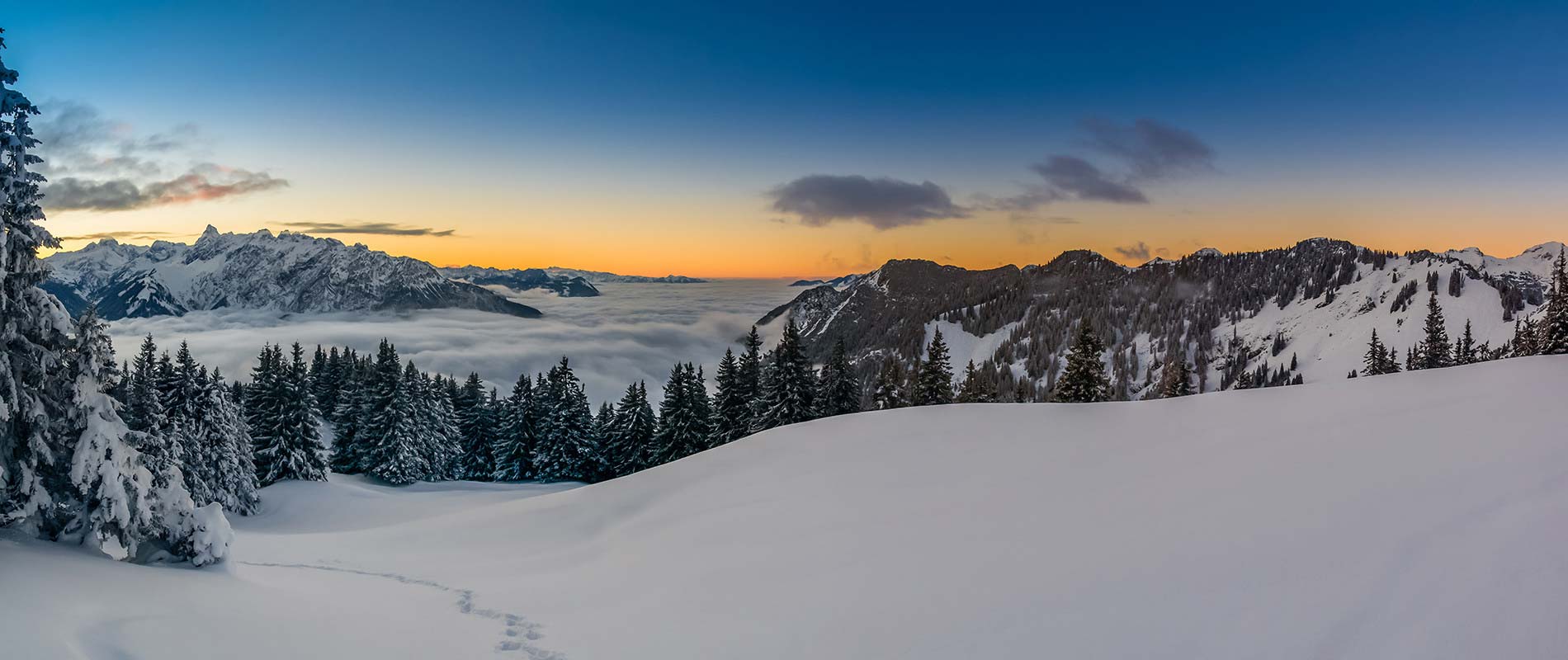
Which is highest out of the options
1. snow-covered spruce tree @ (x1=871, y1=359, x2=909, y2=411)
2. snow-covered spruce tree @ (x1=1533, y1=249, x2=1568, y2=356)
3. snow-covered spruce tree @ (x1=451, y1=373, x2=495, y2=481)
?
snow-covered spruce tree @ (x1=1533, y1=249, x2=1568, y2=356)

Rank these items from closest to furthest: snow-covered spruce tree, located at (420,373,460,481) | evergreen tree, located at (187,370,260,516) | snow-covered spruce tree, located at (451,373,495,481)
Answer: evergreen tree, located at (187,370,260,516) < snow-covered spruce tree, located at (420,373,460,481) < snow-covered spruce tree, located at (451,373,495,481)

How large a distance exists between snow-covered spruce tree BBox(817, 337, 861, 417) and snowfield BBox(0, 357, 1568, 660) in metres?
24.0

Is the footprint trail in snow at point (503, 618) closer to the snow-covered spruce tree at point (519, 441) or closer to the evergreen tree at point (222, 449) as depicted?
the evergreen tree at point (222, 449)

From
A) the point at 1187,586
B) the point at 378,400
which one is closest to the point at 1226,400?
the point at 1187,586

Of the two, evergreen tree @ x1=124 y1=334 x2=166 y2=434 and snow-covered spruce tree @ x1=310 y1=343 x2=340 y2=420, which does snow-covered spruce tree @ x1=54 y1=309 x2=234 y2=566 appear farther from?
snow-covered spruce tree @ x1=310 y1=343 x2=340 y2=420

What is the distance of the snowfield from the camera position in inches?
270

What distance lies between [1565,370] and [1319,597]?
16146mm

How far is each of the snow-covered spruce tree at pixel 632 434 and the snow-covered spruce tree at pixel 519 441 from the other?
7629 millimetres

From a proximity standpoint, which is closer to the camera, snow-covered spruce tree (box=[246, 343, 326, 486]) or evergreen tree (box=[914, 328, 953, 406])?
snow-covered spruce tree (box=[246, 343, 326, 486])

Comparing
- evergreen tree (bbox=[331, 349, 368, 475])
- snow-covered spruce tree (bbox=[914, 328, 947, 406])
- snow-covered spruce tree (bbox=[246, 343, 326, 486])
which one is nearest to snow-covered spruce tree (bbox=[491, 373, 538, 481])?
evergreen tree (bbox=[331, 349, 368, 475])

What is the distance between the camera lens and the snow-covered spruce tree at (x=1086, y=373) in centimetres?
3653

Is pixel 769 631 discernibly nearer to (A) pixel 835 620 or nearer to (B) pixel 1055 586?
(A) pixel 835 620

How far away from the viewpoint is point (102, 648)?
6707mm

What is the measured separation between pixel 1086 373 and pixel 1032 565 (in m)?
30.7
